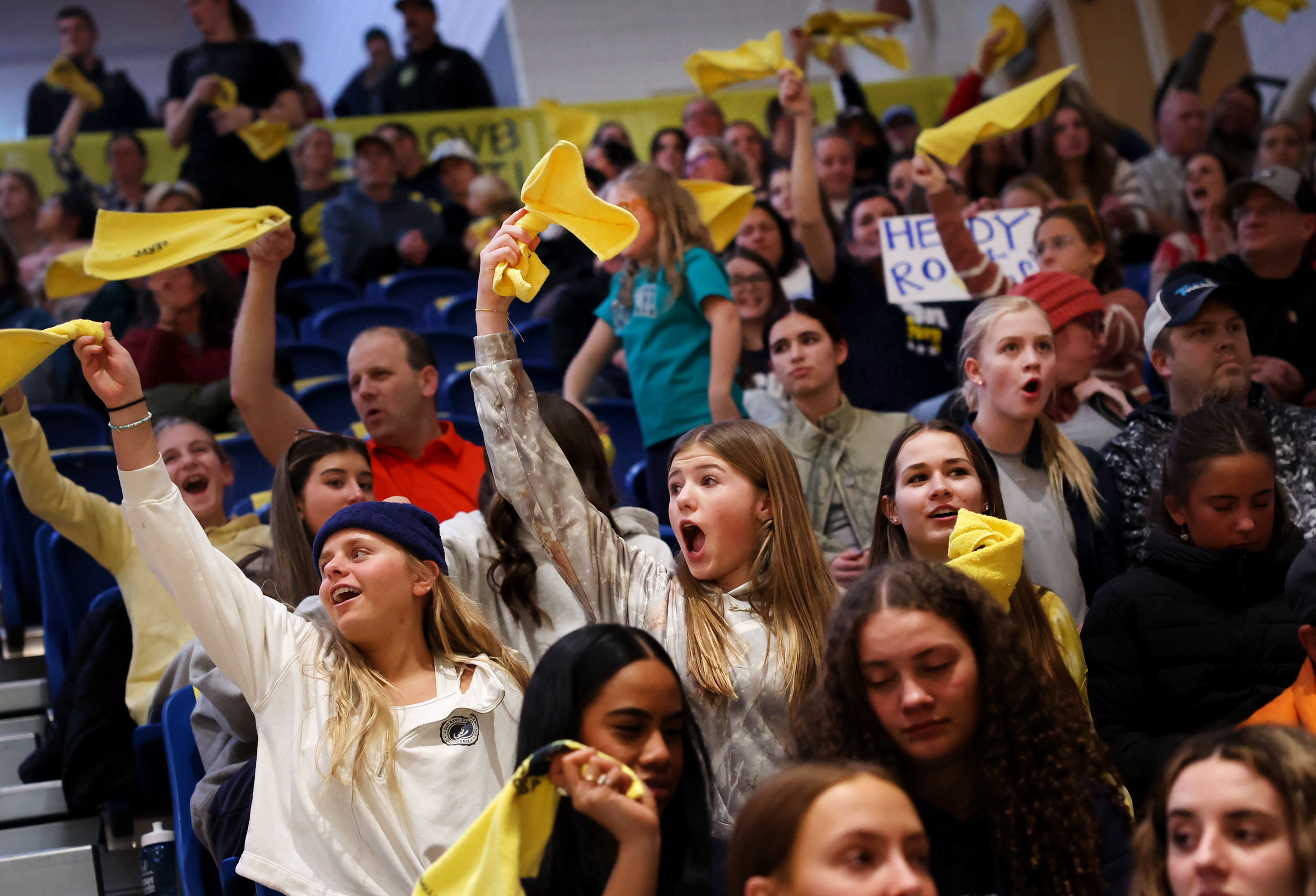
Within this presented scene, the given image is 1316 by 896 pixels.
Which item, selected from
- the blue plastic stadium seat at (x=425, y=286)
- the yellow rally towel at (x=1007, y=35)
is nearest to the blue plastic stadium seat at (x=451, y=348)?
the blue plastic stadium seat at (x=425, y=286)

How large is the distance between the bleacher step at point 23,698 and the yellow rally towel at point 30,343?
168cm

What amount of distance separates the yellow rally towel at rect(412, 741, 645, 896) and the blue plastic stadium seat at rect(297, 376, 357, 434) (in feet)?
10.5

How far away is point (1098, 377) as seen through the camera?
3.99m

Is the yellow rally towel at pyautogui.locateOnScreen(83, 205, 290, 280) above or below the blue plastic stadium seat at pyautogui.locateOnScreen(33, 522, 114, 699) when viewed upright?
above

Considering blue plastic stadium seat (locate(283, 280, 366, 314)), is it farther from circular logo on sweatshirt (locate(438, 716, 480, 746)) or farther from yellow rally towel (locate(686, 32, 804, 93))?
circular logo on sweatshirt (locate(438, 716, 480, 746))

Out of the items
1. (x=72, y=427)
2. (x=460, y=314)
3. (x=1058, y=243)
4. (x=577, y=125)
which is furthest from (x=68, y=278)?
(x=577, y=125)

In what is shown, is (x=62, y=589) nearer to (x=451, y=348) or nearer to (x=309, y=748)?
(x=309, y=748)

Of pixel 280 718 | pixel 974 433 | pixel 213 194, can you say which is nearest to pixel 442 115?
pixel 213 194

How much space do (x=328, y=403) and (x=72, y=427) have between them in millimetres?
929

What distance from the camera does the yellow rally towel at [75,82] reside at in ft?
26.7

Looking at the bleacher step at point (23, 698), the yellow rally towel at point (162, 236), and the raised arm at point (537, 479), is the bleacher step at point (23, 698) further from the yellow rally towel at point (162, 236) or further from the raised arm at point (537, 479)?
the raised arm at point (537, 479)

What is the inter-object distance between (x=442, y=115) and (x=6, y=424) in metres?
5.88

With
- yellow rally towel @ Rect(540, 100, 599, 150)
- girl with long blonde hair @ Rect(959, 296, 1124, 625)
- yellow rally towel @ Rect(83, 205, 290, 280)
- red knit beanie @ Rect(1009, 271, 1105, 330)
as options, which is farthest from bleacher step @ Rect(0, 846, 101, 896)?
yellow rally towel @ Rect(540, 100, 599, 150)

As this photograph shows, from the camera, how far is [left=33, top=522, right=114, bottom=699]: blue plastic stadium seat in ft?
12.3
